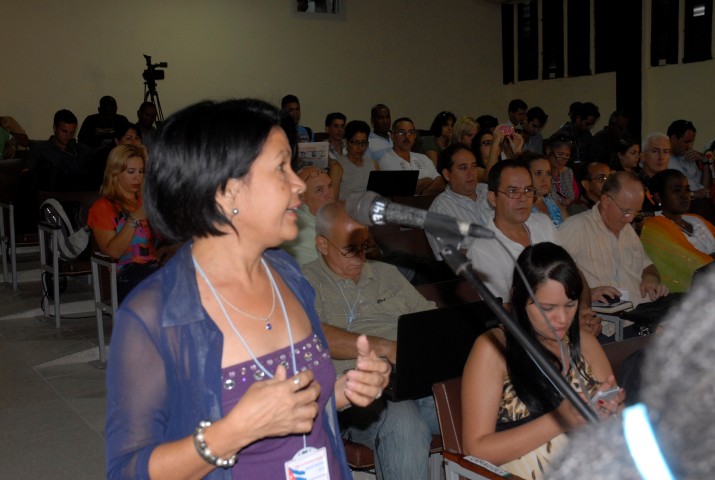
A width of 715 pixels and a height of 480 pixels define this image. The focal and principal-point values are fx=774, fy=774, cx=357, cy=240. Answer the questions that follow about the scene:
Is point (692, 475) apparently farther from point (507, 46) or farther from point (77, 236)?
point (507, 46)

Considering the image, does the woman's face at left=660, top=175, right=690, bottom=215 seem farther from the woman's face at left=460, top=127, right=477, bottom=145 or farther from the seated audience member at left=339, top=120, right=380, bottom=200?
the woman's face at left=460, top=127, right=477, bottom=145

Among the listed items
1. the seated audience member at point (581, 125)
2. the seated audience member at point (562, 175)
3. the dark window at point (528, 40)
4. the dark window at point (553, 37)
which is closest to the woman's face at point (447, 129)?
the seated audience member at point (581, 125)

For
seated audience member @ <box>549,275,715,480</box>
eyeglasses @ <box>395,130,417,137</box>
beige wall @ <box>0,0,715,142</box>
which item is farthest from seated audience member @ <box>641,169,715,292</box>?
beige wall @ <box>0,0,715,142</box>

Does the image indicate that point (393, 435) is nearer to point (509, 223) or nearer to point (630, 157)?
point (509, 223)

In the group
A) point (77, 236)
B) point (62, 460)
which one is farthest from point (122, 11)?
point (62, 460)

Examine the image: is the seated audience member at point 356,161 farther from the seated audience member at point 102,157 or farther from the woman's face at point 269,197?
the woman's face at point 269,197

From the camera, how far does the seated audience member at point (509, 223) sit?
12.1 ft

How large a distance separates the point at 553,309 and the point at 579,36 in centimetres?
1072

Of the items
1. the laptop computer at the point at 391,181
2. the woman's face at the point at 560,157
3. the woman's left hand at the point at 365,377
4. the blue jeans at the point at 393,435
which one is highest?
the woman's face at the point at 560,157

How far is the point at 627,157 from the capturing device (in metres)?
6.97

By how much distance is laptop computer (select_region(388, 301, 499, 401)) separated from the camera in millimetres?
2596

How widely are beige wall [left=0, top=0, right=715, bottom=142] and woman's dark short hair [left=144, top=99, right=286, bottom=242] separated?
8783mm

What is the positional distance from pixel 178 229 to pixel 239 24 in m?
10.6

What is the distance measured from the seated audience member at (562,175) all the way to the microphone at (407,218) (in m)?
5.40
